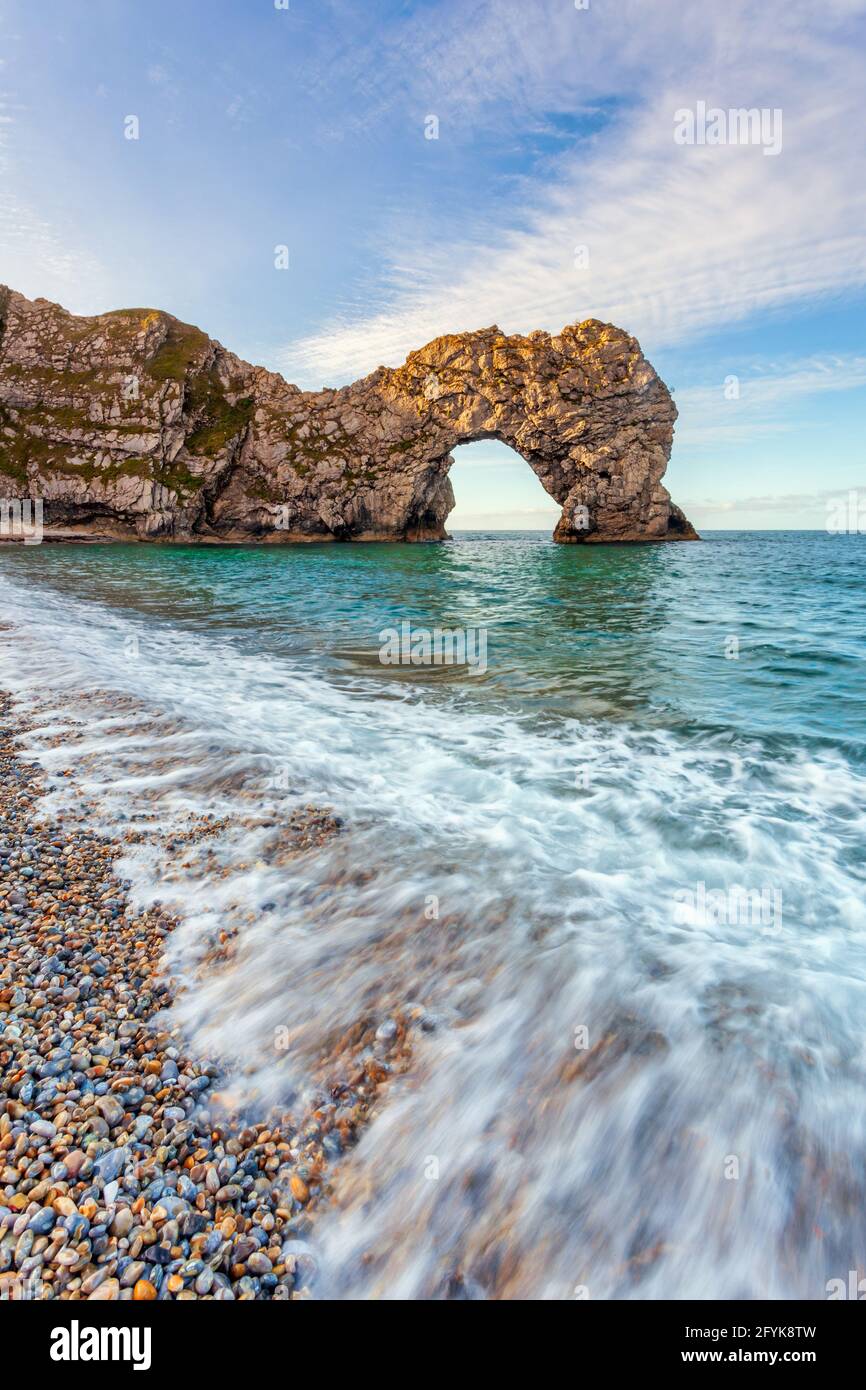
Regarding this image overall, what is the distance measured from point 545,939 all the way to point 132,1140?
11.9ft

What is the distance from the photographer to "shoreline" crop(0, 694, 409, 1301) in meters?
2.84

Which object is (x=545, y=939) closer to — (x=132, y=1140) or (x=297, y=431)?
(x=132, y=1140)

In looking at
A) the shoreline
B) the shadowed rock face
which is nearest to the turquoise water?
the shoreline

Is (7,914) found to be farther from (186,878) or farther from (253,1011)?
(253,1011)

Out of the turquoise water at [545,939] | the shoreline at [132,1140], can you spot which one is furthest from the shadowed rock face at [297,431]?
the shoreline at [132,1140]

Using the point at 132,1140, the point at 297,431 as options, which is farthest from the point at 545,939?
the point at 297,431

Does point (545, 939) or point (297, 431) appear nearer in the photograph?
point (545, 939)

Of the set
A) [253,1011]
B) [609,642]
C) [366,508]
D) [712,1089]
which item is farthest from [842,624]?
[366,508]

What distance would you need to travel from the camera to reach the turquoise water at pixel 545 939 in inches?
136

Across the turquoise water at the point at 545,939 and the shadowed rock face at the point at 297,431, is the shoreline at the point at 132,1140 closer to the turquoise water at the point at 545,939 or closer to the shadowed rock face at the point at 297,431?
the turquoise water at the point at 545,939

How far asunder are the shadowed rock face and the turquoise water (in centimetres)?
9178

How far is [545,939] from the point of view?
18.6ft
